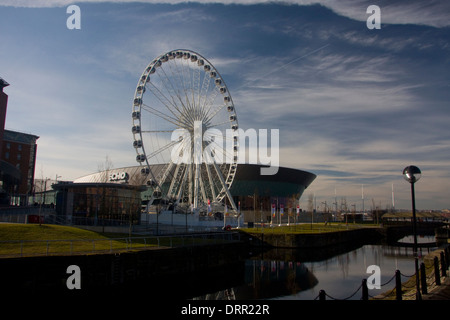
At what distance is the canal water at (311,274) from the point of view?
88.0ft

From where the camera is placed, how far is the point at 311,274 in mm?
35094

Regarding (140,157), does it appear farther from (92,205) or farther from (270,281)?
(270,281)

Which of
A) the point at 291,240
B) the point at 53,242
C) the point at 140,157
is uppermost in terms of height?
the point at 140,157

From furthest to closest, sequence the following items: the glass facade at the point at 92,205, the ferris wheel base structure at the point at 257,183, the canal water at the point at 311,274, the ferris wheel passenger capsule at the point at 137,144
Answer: the ferris wheel base structure at the point at 257,183 < the ferris wheel passenger capsule at the point at 137,144 < the glass facade at the point at 92,205 < the canal water at the point at 311,274

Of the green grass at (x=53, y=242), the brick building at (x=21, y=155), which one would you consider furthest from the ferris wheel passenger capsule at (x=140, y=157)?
the brick building at (x=21, y=155)

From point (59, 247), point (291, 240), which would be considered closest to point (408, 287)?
point (59, 247)

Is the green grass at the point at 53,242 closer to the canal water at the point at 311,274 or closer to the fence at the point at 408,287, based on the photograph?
the canal water at the point at 311,274

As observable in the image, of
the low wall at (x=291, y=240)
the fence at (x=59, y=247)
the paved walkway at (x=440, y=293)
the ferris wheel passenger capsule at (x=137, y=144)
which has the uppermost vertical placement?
the ferris wheel passenger capsule at (x=137, y=144)

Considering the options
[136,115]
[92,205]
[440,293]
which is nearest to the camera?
[440,293]

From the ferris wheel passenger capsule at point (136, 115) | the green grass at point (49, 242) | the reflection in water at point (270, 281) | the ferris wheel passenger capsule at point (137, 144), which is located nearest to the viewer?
the green grass at point (49, 242)

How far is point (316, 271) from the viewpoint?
36875 millimetres

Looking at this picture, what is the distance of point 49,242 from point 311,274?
2257cm

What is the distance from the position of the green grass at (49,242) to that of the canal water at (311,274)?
842cm
